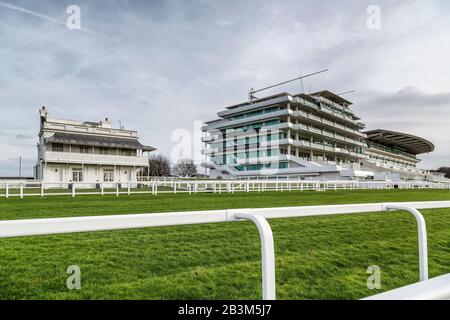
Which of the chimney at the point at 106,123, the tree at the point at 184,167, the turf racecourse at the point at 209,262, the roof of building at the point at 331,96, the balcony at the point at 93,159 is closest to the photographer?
the turf racecourse at the point at 209,262

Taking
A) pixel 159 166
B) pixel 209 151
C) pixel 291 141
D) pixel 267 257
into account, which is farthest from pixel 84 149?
pixel 159 166

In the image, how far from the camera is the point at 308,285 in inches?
150

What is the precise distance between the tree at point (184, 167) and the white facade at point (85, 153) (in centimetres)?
4148

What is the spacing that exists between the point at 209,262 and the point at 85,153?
1411 inches

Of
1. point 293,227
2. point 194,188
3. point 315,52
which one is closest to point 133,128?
point 194,188

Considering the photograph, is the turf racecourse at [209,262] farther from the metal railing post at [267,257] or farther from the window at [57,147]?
the window at [57,147]

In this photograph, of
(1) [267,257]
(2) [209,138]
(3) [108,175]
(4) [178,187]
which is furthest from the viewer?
(2) [209,138]

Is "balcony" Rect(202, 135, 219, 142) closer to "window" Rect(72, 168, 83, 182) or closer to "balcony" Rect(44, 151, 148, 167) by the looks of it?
"balcony" Rect(44, 151, 148, 167)

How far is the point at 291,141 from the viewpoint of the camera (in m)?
53.6

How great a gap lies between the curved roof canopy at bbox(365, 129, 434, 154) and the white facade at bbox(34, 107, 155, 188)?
220 ft

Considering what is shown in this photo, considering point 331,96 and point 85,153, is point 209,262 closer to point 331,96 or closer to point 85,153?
point 85,153

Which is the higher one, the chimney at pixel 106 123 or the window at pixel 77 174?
the chimney at pixel 106 123

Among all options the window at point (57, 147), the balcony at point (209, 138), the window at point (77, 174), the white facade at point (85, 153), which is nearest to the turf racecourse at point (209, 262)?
the white facade at point (85, 153)

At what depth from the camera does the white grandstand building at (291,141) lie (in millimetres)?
53938
